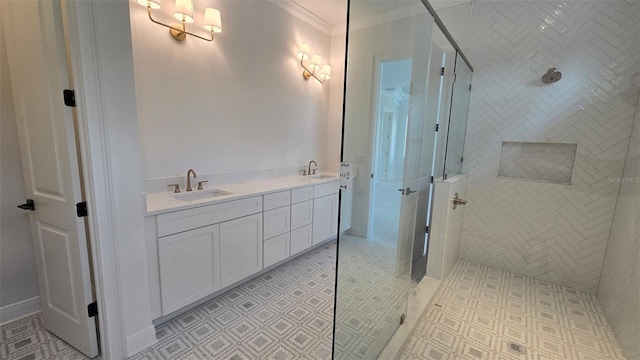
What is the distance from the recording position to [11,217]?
1738 millimetres

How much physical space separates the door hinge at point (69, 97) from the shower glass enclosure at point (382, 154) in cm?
139

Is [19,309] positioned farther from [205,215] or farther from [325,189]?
[325,189]

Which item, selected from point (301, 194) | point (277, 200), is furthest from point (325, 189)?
point (277, 200)

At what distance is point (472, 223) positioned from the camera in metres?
2.97

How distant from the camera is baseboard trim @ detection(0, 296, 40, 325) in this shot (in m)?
1.75

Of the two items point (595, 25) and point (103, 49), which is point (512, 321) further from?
point (103, 49)

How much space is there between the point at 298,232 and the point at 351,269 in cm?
149

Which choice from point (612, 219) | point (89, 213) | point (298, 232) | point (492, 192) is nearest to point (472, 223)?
point (492, 192)

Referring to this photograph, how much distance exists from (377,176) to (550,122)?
2.04 metres

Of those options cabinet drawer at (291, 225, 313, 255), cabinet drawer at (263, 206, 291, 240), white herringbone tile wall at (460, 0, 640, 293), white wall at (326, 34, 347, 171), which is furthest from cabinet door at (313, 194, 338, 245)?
white herringbone tile wall at (460, 0, 640, 293)

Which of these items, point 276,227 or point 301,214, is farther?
point 301,214

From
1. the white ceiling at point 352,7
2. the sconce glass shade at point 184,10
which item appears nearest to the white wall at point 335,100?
the white ceiling at point 352,7

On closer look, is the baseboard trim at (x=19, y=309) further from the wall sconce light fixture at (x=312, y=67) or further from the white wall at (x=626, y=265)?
the white wall at (x=626, y=265)

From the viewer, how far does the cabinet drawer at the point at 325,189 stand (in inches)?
118
